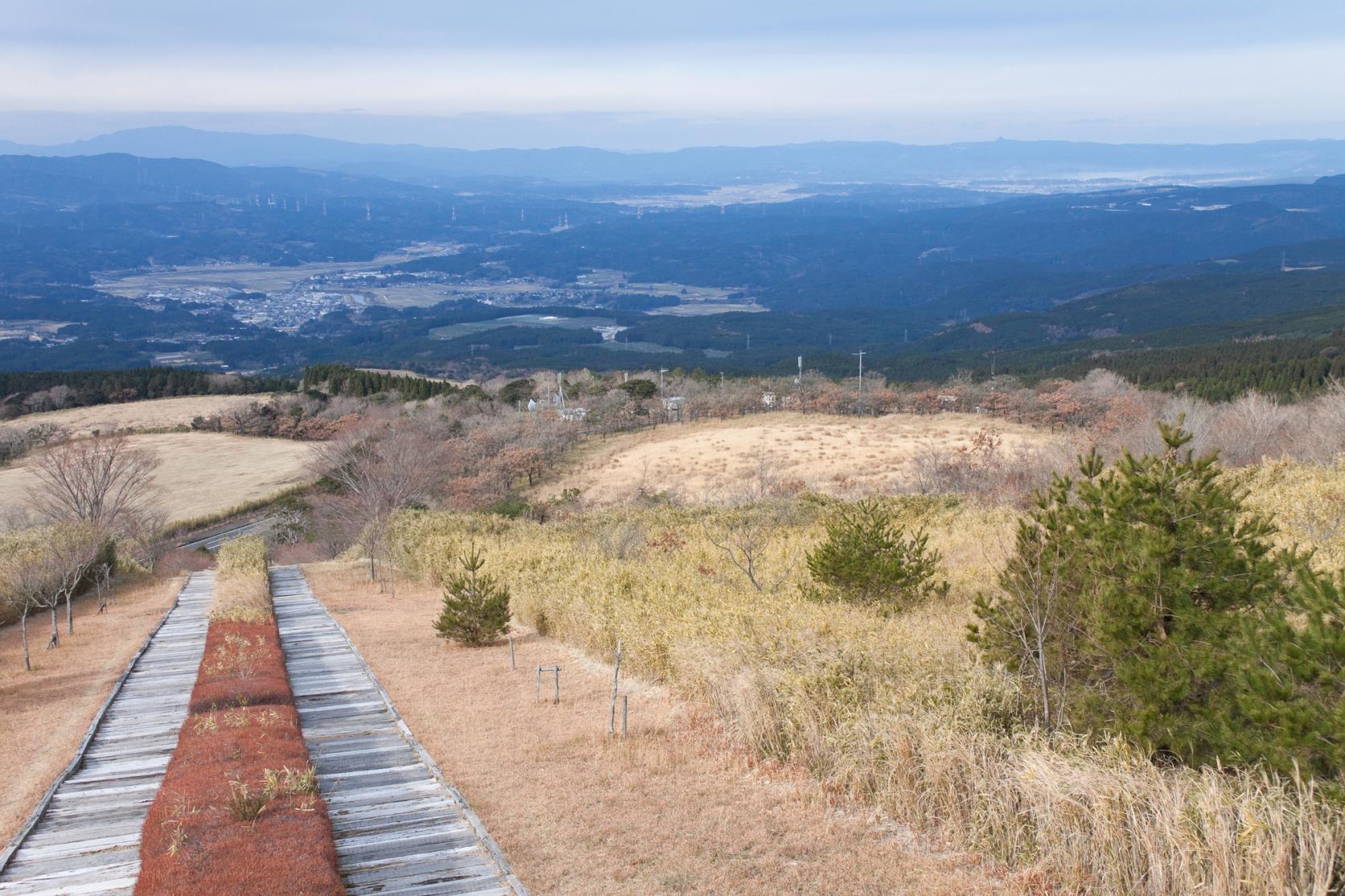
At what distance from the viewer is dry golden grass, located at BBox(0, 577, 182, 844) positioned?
1034cm

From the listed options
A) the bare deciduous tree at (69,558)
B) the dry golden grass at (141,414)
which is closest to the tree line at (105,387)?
the dry golden grass at (141,414)

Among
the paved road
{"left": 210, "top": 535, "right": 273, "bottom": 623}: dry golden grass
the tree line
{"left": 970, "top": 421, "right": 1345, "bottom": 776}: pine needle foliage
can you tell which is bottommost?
the paved road

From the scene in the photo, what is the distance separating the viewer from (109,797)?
9078mm

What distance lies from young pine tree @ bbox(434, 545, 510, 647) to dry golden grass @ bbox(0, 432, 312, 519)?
40566mm

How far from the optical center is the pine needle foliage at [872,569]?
14945 millimetres

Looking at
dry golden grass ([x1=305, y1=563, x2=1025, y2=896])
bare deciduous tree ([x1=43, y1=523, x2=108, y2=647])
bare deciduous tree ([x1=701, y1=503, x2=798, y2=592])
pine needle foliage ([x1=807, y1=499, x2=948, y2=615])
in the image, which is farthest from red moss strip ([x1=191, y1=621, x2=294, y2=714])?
pine needle foliage ([x1=807, y1=499, x2=948, y2=615])

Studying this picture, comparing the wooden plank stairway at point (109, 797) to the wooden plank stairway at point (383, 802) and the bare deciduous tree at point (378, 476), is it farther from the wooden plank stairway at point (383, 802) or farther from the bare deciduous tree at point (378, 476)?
the bare deciduous tree at point (378, 476)

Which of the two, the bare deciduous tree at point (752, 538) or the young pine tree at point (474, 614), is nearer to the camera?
the young pine tree at point (474, 614)

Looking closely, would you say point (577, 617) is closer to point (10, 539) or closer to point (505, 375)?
point (10, 539)

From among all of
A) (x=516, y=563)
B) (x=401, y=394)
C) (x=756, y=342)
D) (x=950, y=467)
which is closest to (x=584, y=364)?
(x=756, y=342)

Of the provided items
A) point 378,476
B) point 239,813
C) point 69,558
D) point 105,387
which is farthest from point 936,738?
point 105,387

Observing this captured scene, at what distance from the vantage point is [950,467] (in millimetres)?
36062

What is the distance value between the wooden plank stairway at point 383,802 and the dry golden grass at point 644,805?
281 mm

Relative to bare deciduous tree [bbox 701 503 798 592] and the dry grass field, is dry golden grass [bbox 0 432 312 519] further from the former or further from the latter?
bare deciduous tree [bbox 701 503 798 592]
